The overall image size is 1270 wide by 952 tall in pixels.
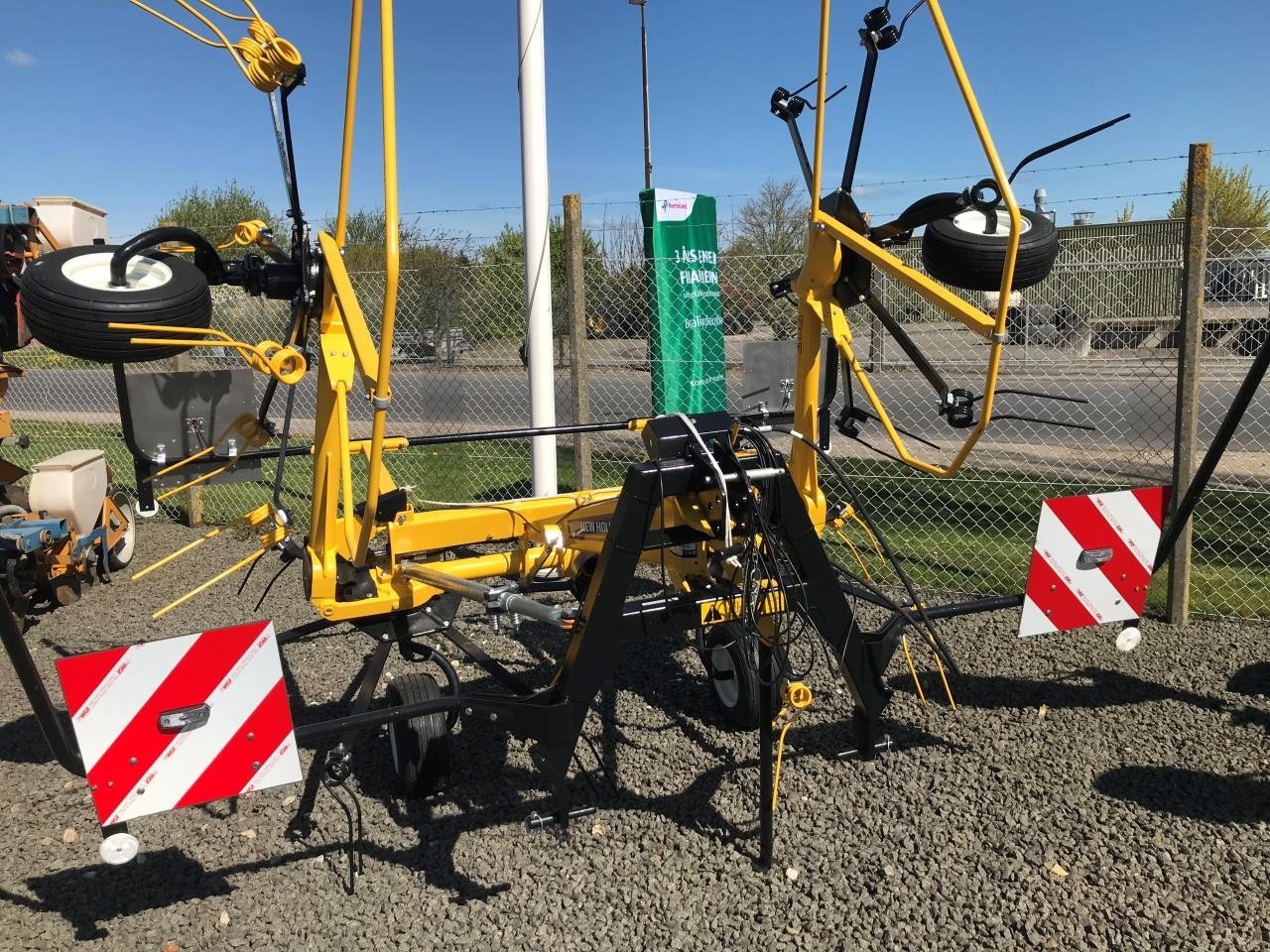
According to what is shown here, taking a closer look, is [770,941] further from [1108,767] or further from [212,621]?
[212,621]

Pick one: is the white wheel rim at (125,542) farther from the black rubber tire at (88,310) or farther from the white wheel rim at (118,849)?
the white wheel rim at (118,849)

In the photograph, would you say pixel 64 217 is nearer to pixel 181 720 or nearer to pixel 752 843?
pixel 181 720

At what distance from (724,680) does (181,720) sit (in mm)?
2356

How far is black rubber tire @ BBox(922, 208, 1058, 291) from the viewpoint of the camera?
3305 mm

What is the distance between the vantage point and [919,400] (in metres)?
14.0

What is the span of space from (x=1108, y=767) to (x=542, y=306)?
4.00 meters

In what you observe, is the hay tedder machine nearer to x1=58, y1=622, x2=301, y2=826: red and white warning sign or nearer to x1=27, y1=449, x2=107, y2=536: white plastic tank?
x1=58, y1=622, x2=301, y2=826: red and white warning sign

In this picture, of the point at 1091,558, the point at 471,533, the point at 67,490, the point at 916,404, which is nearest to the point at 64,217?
the point at 67,490

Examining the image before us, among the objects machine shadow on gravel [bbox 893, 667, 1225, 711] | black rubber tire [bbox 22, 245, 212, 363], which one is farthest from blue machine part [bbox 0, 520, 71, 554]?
machine shadow on gravel [bbox 893, 667, 1225, 711]

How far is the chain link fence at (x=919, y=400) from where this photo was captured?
6617mm

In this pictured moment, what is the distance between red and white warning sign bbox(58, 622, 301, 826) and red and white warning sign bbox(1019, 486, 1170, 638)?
2540mm

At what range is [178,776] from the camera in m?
2.60

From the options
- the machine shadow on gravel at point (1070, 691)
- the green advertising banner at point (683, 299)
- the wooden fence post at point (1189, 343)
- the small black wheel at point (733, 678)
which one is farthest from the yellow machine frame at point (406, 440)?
the green advertising banner at point (683, 299)

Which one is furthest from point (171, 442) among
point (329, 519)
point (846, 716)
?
point (846, 716)
